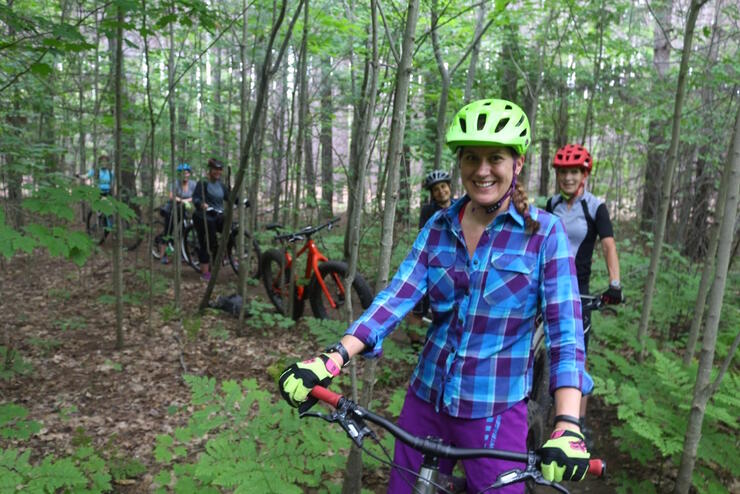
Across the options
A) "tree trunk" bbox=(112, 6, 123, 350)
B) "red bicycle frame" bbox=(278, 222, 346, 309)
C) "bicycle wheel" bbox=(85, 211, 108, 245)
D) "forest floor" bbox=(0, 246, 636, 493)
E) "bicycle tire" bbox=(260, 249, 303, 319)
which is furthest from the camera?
"bicycle wheel" bbox=(85, 211, 108, 245)

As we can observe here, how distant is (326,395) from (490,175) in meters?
0.98

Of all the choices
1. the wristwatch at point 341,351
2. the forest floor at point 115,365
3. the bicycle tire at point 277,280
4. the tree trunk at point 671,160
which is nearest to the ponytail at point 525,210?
the wristwatch at point 341,351

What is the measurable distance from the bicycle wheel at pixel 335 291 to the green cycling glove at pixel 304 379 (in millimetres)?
3886

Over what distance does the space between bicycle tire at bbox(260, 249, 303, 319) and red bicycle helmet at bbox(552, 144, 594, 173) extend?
3689mm

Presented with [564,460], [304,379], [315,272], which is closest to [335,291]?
[315,272]

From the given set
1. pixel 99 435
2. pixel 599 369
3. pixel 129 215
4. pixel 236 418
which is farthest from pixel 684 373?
pixel 99 435

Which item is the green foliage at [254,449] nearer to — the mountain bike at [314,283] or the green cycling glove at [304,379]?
the green cycling glove at [304,379]

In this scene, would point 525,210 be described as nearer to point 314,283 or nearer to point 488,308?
point 488,308

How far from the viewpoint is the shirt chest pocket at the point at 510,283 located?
5.74 feet

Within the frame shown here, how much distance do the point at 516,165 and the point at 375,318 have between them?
796 millimetres

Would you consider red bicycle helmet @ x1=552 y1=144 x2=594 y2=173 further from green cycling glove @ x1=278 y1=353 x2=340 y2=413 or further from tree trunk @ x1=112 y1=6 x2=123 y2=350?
tree trunk @ x1=112 y1=6 x2=123 y2=350

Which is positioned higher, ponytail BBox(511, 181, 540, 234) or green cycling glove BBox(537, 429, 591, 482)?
ponytail BBox(511, 181, 540, 234)

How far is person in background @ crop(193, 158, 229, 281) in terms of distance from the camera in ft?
26.5

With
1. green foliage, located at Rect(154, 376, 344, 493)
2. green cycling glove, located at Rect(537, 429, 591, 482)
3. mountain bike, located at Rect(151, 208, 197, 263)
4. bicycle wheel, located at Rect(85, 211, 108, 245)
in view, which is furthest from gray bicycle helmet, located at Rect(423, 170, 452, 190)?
bicycle wheel, located at Rect(85, 211, 108, 245)
